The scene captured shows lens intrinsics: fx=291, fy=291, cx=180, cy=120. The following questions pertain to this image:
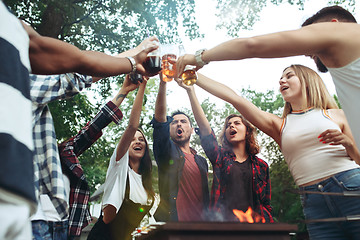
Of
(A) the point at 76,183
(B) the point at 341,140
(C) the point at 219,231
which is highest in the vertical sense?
(B) the point at 341,140

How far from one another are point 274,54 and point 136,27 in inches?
373

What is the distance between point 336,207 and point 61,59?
2.11 metres

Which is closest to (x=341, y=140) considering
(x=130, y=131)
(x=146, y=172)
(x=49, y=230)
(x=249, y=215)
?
(x=249, y=215)

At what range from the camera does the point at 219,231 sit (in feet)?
5.36

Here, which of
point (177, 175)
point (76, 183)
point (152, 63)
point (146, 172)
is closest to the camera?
point (76, 183)

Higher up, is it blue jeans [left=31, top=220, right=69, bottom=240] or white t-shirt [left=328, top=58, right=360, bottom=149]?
white t-shirt [left=328, top=58, right=360, bottom=149]

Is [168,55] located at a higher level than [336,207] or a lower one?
higher

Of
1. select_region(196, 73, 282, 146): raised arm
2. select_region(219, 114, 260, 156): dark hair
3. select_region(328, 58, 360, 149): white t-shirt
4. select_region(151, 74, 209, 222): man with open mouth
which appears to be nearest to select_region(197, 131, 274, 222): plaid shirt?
select_region(219, 114, 260, 156): dark hair

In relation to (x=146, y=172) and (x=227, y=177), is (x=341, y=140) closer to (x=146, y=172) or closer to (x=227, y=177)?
(x=227, y=177)

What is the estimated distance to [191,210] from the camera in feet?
11.5

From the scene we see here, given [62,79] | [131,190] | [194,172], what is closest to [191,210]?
[194,172]

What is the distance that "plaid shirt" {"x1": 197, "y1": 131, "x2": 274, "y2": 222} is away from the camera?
342cm

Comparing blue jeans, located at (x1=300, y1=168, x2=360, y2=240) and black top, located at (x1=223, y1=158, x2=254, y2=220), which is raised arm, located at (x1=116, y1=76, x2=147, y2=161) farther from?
blue jeans, located at (x1=300, y1=168, x2=360, y2=240)

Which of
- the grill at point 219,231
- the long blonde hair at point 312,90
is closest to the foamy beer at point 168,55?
the long blonde hair at point 312,90
